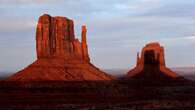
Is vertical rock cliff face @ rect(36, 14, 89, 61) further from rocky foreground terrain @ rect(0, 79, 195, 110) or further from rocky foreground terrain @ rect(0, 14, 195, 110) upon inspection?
rocky foreground terrain @ rect(0, 79, 195, 110)

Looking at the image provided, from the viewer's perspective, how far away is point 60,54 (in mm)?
114875

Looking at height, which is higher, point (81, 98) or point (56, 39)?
point (56, 39)

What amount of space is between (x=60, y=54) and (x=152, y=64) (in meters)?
47.9

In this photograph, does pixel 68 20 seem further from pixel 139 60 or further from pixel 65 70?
pixel 139 60

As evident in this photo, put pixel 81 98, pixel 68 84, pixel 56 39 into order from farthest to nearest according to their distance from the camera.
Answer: pixel 56 39, pixel 68 84, pixel 81 98

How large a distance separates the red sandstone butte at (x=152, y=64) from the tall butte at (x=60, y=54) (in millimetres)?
33417

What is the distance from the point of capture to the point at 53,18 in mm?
116250

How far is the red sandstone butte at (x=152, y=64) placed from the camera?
150875mm

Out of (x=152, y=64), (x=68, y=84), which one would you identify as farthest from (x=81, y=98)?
(x=152, y=64)

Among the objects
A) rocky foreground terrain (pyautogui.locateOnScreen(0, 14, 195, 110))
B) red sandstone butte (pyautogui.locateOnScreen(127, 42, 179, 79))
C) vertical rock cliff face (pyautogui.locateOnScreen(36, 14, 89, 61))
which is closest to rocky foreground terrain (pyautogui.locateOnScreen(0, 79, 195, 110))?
rocky foreground terrain (pyautogui.locateOnScreen(0, 14, 195, 110))

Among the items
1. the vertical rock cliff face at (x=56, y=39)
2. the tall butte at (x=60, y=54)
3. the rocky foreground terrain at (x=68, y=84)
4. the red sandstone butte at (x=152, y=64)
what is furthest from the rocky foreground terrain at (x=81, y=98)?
the red sandstone butte at (x=152, y=64)

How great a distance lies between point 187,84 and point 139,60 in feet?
88.6

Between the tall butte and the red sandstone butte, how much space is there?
33417 mm

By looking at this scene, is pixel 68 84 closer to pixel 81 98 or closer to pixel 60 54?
pixel 81 98
